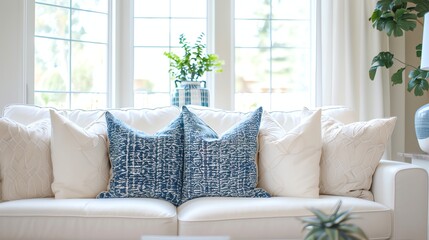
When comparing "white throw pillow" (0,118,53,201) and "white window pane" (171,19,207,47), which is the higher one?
"white window pane" (171,19,207,47)

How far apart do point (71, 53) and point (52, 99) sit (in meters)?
0.40

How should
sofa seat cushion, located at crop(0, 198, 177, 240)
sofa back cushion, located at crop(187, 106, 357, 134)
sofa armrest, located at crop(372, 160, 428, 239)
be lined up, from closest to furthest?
sofa seat cushion, located at crop(0, 198, 177, 240)
sofa armrest, located at crop(372, 160, 428, 239)
sofa back cushion, located at crop(187, 106, 357, 134)

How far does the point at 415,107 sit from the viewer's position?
4.93 metres

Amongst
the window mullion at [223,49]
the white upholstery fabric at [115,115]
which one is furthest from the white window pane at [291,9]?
the white upholstery fabric at [115,115]

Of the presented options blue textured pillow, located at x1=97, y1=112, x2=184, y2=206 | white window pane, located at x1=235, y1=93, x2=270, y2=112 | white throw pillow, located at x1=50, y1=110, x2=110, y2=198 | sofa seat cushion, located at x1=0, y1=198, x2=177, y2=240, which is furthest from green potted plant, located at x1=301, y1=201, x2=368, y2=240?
white window pane, located at x1=235, y1=93, x2=270, y2=112

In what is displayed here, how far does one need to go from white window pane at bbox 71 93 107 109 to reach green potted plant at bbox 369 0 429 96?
2.13 metres

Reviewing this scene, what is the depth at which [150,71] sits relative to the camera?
463 cm

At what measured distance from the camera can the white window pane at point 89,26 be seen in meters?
4.43

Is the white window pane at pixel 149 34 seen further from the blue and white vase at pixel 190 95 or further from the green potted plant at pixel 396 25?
the green potted plant at pixel 396 25

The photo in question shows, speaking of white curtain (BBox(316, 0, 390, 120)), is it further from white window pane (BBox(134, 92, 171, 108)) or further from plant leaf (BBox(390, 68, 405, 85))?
white window pane (BBox(134, 92, 171, 108))

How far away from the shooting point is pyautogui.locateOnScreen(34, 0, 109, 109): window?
4.25m

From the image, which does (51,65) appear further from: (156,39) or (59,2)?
(156,39)

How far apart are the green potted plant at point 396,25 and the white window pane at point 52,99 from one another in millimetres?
2363

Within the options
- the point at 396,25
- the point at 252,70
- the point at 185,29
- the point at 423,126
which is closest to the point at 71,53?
the point at 185,29
